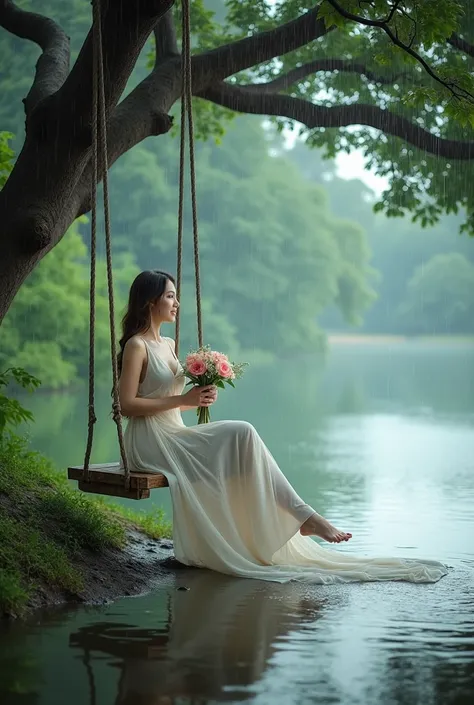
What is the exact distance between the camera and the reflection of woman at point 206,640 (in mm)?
3471

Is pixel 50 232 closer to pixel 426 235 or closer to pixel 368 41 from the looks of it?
pixel 368 41

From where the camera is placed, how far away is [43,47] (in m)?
6.42

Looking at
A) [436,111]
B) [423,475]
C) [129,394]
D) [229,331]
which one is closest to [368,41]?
[436,111]

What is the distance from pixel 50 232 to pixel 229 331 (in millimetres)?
29629

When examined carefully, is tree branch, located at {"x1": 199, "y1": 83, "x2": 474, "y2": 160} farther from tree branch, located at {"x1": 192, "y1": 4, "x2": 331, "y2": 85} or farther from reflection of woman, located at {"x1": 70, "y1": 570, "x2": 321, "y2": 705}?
reflection of woman, located at {"x1": 70, "y1": 570, "x2": 321, "y2": 705}

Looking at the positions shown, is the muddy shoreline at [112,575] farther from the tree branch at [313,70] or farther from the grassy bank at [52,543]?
the tree branch at [313,70]

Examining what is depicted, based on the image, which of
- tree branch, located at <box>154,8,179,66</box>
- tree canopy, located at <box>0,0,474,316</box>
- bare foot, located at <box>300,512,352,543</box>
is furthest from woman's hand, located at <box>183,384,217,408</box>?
tree branch, located at <box>154,8,179,66</box>

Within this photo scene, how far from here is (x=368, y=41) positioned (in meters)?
9.35

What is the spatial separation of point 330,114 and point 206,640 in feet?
13.0

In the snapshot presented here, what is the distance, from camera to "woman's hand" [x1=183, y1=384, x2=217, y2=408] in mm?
5230

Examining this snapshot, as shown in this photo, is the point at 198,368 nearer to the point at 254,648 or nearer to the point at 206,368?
the point at 206,368

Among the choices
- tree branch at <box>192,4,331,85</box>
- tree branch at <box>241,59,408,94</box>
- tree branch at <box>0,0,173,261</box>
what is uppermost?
tree branch at <box>241,59,408,94</box>

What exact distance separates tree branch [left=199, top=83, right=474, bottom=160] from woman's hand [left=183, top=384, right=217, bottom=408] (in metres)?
2.35

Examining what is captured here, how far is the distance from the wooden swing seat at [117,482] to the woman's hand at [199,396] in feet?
1.28
